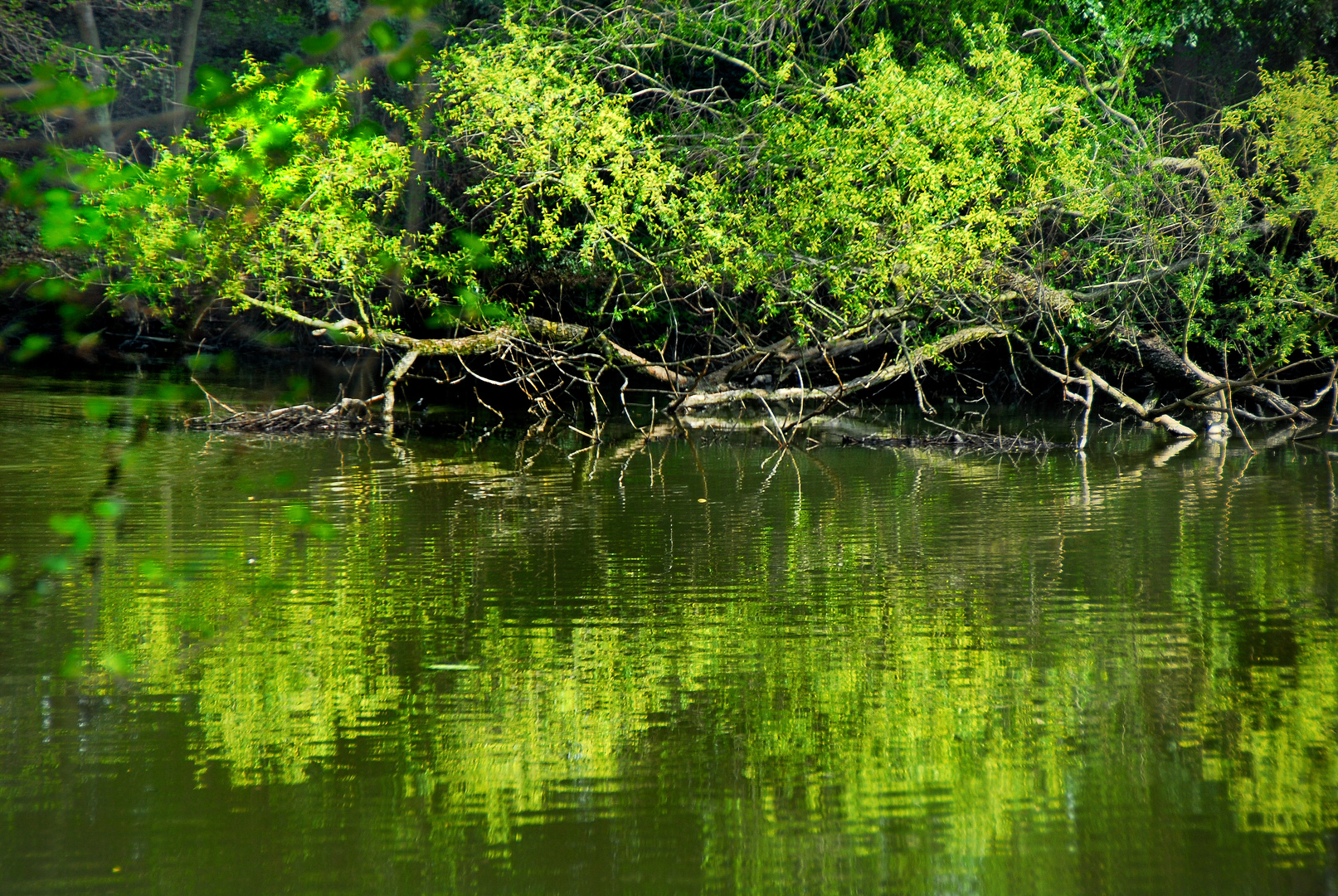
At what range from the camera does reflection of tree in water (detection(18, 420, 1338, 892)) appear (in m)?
3.81

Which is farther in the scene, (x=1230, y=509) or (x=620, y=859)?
(x=1230, y=509)

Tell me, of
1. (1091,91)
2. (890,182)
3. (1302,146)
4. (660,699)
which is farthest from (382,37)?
(1302,146)

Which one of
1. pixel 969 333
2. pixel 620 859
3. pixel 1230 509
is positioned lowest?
pixel 620 859

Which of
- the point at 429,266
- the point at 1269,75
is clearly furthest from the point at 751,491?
the point at 1269,75

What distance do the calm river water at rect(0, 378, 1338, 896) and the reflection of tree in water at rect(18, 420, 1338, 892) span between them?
22 millimetres

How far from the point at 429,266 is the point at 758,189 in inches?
174

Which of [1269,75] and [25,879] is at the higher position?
[1269,75]

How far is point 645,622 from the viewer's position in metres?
5.93

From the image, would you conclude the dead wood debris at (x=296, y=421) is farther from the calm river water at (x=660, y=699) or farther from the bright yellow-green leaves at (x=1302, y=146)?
the bright yellow-green leaves at (x=1302, y=146)

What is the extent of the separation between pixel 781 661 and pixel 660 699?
0.73 meters

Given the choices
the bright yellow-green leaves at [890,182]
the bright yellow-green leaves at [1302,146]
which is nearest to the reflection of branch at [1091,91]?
the bright yellow-green leaves at [890,182]

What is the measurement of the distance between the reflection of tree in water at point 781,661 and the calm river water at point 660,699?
2 centimetres

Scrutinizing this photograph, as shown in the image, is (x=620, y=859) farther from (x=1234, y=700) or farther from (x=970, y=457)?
(x=970, y=457)

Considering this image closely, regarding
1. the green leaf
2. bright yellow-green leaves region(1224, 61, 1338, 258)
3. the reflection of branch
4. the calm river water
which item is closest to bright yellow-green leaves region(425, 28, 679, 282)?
the reflection of branch
